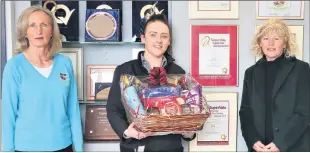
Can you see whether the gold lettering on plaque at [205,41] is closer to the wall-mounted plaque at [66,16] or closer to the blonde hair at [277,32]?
the blonde hair at [277,32]

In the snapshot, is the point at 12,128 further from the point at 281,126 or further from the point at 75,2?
the point at 281,126

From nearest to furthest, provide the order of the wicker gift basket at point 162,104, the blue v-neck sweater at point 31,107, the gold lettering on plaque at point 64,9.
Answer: the wicker gift basket at point 162,104 < the blue v-neck sweater at point 31,107 < the gold lettering on plaque at point 64,9

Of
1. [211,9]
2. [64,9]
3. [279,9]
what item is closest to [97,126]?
[64,9]

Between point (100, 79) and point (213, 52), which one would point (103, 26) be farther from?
point (213, 52)

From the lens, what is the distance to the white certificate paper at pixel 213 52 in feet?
4.78

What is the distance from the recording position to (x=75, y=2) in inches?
56.8

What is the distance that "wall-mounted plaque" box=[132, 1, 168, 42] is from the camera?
1.44 metres

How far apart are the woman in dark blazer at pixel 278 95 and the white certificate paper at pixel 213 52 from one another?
12cm

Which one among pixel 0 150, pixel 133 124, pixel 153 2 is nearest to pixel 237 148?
pixel 133 124

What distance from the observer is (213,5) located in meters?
1.45

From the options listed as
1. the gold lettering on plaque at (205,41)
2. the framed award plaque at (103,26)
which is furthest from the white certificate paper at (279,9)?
the framed award plaque at (103,26)

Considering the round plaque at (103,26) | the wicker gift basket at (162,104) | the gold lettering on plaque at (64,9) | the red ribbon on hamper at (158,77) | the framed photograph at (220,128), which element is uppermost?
the gold lettering on plaque at (64,9)

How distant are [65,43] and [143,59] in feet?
1.08

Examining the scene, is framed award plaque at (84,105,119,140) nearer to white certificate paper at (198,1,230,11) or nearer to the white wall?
the white wall
